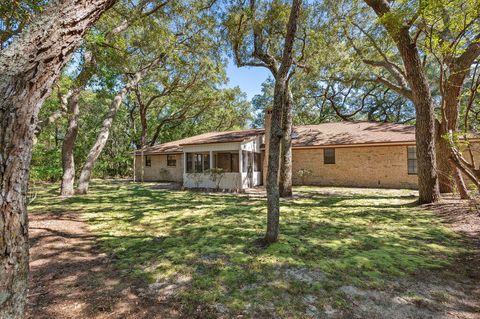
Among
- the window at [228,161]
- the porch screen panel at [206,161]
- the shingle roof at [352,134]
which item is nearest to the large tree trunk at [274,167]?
the shingle roof at [352,134]

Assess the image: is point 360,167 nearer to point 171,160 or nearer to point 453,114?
point 453,114

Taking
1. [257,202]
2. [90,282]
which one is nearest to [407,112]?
[257,202]

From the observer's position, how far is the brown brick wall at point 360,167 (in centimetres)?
1343

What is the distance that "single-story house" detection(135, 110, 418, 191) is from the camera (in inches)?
527

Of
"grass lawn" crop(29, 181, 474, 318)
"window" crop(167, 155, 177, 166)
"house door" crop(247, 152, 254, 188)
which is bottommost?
"grass lawn" crop(29, 181, 474, 318)

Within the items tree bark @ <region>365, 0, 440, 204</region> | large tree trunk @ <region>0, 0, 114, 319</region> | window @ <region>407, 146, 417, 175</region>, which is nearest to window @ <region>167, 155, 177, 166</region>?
window @ <region>407, 146, 417, 175</region>

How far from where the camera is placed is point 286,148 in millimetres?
10562

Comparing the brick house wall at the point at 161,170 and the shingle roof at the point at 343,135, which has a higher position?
the shingle roof at the point at 343,135

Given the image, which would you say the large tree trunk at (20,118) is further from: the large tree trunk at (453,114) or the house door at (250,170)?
the house door at (250,170)

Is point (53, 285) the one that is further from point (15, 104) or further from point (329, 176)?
point (329, 176)

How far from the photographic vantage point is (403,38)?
795 cm

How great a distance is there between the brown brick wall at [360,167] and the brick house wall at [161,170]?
8.71 metres

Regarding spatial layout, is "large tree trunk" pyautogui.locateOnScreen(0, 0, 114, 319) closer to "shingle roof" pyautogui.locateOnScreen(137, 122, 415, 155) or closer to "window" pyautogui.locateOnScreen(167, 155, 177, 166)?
"shingle roof" pyautogui.locateOnScreen(137, 122, 415, 155)

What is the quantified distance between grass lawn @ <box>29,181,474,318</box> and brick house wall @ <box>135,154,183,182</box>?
11.3 meters
